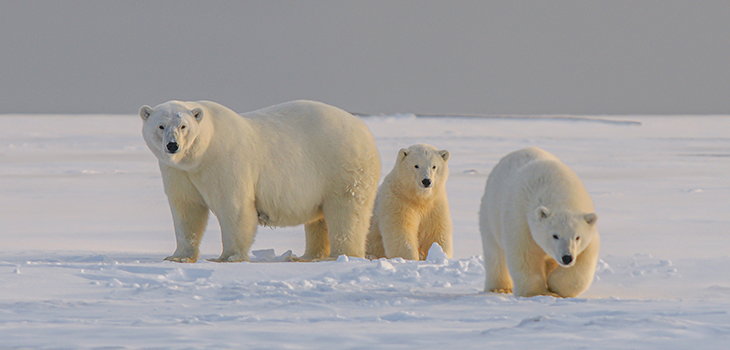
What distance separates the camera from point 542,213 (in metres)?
4.14

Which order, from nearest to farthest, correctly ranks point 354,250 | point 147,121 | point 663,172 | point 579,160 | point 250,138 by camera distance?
point 147,121 < point 250,138 < point 354,250 < point 663,172 < point 579,160

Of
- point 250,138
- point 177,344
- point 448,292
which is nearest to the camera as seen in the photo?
point 177,344

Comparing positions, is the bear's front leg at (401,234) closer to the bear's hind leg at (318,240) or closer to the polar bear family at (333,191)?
the polar bear family at (333,191)

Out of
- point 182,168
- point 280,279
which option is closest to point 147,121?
point 182,168

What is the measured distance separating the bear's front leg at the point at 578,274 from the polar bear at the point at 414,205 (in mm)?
1932

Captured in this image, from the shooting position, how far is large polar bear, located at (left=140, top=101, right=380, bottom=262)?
18.5ft

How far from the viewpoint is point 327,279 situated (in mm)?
4914

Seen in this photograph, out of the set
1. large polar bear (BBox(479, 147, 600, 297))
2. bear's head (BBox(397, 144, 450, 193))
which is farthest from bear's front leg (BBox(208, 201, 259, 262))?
large polar bear (BBox(479, 147, 600, 297))

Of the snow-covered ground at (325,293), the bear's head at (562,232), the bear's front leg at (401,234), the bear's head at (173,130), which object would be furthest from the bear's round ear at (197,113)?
the bear's head at (562,232)

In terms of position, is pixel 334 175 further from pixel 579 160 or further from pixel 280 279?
pixel 579 160

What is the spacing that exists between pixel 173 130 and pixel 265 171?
2.78 ft

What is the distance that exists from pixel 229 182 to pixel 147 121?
2.24 feet

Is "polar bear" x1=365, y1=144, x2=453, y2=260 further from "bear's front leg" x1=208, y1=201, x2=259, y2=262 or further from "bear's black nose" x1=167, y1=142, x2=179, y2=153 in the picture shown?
"bear's black nose" x1=167, y1=142, x2=179, y2=153

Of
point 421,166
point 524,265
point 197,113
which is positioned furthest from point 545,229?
point 197,113
